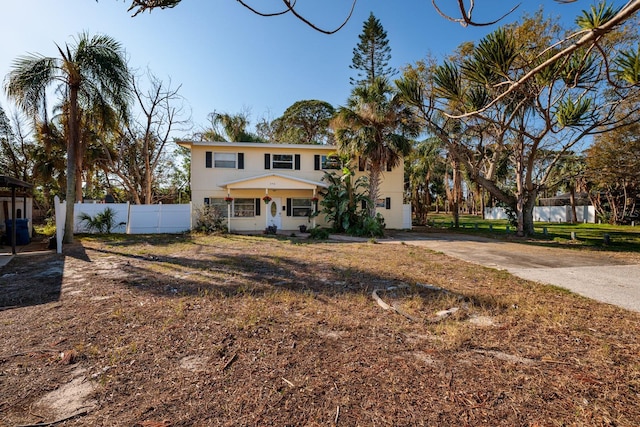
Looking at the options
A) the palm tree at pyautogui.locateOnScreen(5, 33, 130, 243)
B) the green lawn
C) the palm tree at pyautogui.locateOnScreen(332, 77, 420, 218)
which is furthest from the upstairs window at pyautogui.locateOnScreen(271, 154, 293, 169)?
the green lawn

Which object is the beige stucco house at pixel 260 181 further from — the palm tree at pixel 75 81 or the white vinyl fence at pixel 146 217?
the palm tree at pixel 75 81

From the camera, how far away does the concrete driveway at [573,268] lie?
17.8 ft

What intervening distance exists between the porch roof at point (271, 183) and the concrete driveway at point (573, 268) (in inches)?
313

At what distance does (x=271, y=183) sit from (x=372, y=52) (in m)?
17.1

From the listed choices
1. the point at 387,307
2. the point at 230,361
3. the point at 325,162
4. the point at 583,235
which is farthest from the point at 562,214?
the point at 230,361

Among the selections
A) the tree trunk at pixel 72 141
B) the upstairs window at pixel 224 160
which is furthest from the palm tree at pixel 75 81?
the upstairs window at pixel 224 160

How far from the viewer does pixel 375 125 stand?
49.0ft

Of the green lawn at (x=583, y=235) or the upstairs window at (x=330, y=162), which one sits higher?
the upstairs window at (x=330, y=162)

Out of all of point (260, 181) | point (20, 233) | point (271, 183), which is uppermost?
point (260, 181)

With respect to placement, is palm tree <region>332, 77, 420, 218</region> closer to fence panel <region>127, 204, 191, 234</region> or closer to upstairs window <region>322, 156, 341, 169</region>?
upstairs window <region>322, 156, 341, 169</region>

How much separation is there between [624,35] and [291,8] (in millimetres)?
15213

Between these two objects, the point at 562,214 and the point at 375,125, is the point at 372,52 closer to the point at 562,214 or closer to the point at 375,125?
the point at 375,125

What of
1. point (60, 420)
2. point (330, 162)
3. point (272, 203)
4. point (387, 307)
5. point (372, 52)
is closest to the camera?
point (60, 420)

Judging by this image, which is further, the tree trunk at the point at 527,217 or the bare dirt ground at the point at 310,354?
the tree trunk at the point at 527,217
